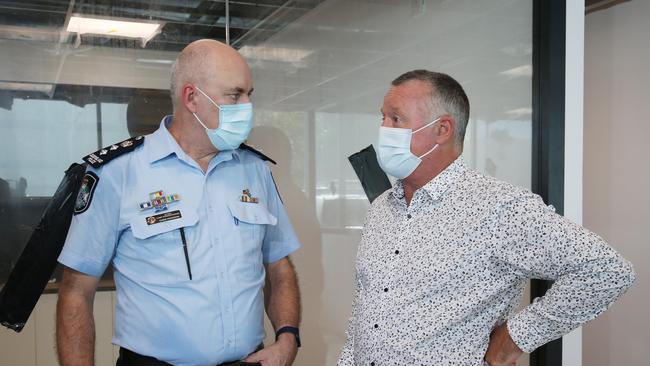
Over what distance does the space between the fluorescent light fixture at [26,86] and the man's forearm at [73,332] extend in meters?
1.06

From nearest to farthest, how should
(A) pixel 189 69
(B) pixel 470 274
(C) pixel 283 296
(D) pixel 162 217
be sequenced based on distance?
(B) pixel 470 274
(D) pixel 162 217
(A) pixel 189 69
(C) pixel 283 296

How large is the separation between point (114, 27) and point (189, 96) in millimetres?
898

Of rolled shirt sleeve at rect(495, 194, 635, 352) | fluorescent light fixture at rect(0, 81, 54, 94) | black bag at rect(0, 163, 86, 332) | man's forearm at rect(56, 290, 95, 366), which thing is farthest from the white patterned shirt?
fluorescent light fixture at rect(0, 81, 54, 94)

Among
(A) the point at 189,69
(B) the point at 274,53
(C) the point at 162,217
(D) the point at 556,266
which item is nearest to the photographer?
(D) the point at 556,266

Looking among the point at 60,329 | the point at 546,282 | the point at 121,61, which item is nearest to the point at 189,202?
the point at 60,329

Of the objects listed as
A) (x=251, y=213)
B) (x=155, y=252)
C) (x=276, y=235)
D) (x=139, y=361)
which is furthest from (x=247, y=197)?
(x=139, y=361)

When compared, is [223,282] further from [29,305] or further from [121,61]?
[121,61]

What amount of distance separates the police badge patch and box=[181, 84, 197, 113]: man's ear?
13.6 inches

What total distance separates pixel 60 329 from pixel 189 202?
1.67 ft

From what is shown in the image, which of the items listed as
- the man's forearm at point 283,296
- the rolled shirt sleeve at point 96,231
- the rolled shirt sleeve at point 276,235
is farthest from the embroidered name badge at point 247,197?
the rolled shirt sleeve at point 96,231

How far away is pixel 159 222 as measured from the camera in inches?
69.3

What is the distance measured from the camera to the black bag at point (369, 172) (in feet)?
9.75

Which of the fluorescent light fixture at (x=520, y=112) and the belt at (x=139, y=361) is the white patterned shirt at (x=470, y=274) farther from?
the fluorescent light fixture at (x=520, y=112)

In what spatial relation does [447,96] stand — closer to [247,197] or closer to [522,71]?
[247,197]
